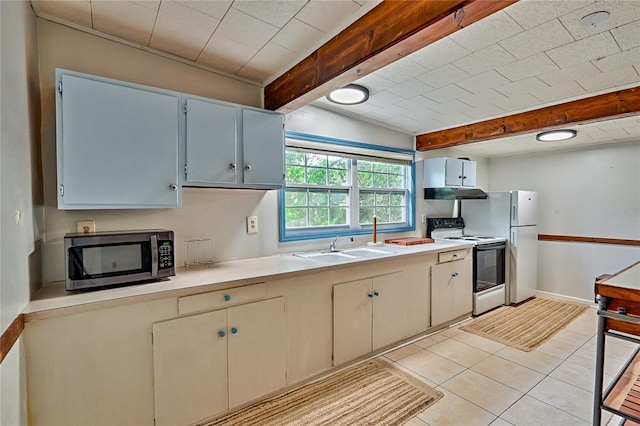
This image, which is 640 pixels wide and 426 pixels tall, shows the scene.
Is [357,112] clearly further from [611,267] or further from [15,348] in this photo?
[611,267]

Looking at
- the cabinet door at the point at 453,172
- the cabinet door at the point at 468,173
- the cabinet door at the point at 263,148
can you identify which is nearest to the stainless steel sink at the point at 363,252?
the cabinet door at the point at 263,148

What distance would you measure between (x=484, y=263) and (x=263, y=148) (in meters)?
3.07

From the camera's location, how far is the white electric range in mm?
3640

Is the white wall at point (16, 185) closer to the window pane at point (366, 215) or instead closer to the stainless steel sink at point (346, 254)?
the stainless steel sink at point (346, 254)

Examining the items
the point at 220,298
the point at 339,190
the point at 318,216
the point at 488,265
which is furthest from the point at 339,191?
the point at 488,265

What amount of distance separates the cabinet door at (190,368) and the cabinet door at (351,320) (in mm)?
873

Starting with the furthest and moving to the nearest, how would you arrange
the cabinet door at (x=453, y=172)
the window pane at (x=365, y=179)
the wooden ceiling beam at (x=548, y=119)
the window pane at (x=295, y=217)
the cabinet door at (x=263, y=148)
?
the cabinet door at (x=453, y=172), the window pane at (x=365, y=179), the window pane at (x=295, y=217), the wooden ceiling beam at (x=548, y=119), the cabinet door at (x=263, y=148)

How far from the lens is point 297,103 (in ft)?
7.44

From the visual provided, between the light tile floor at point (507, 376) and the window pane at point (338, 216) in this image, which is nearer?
the light tile floor at point (507, 376)

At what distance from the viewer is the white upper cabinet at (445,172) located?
153 inches

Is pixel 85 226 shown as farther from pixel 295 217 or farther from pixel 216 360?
pixel 295 217

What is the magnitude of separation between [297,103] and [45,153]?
1574 millimetres

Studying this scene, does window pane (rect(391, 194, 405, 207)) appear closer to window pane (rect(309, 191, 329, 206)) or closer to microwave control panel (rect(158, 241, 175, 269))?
window pane (rect(309, 191, 329, 206))

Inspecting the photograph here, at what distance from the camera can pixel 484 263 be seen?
3764 millimetres
